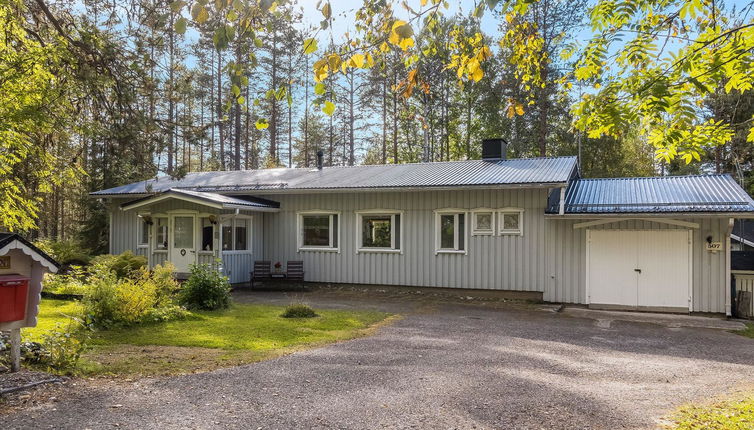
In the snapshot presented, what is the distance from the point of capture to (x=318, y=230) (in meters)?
15.0

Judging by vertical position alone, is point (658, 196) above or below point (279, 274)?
above

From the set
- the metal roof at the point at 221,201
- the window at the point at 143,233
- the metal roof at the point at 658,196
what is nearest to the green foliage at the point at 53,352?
the metal roof at the point at 221,201

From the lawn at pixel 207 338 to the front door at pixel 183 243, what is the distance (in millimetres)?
4152

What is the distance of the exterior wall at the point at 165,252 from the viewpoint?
14273 mm

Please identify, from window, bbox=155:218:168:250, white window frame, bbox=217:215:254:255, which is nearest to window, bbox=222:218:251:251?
white window frame, bbox=217:215:254:255

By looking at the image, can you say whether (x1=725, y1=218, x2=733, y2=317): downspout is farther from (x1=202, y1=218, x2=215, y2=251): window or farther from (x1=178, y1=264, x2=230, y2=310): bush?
(x1=202, y1=218, x2=215, y2=251): window

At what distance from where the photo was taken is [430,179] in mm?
13812

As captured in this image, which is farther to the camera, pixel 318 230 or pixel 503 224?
pixel 318 230

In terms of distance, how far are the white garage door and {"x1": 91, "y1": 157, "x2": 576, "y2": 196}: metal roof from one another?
187 centimetres

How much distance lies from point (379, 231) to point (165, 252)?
21.5ft

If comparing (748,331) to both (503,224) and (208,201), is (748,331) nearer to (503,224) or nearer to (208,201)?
(503,224)

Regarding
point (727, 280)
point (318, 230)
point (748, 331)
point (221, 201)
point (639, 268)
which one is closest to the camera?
point (748, 331)

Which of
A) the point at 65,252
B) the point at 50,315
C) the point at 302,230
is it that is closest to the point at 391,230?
the point at 302,230

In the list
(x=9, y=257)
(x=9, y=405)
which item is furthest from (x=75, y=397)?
(x=9, y=257)
